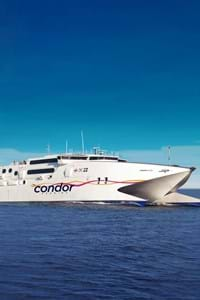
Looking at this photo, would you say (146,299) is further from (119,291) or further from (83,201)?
(83,201)

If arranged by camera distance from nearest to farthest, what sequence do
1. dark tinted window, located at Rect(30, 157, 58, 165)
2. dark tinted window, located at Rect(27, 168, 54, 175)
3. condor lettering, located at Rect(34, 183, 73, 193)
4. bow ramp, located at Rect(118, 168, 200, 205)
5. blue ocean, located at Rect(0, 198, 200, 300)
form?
1. blue ocean, located at Rect(0, 198, 200, 300)
2. bow ramp, located at Rect(118, 168, 200, 205)
3. condor lettering, located at Rect(34, 183, 73, 193)
4. dark tinted window, located at Rect(27, 168, 54, 175)
5. dark tinted window, located at Rect(30, 157, 58, 165)

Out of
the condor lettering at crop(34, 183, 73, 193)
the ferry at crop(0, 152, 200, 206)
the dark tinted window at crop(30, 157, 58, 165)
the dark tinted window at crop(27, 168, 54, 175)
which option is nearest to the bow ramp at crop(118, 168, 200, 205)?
the ferry at crop(0, 152, 200, 206)

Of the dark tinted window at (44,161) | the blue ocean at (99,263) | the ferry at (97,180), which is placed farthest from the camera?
the dark tinted window at (44,161)

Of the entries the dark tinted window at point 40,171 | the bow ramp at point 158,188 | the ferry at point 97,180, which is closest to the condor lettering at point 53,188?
the ferry at point 97,180

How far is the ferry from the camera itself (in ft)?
220

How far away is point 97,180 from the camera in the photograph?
68750mm

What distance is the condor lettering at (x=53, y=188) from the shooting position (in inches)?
2832

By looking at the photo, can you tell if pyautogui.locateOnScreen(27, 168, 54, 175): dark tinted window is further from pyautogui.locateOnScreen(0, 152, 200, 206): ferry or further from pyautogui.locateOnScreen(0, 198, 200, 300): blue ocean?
pyautogui.locateOnScreen(0, 198, 200, 300): blue ocean

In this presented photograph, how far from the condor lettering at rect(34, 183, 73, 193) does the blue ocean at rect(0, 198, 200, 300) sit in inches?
1388

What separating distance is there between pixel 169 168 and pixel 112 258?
1797 inches

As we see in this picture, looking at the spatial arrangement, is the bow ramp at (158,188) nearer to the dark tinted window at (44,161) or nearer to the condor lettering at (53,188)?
the condor lettering at (53,188)

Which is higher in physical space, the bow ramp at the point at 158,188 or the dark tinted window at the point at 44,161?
the dark tinted window at the point at 44,161

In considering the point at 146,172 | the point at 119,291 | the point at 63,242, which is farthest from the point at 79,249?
the point at 146,172

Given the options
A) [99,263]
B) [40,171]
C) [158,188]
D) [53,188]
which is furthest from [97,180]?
[99,263]
